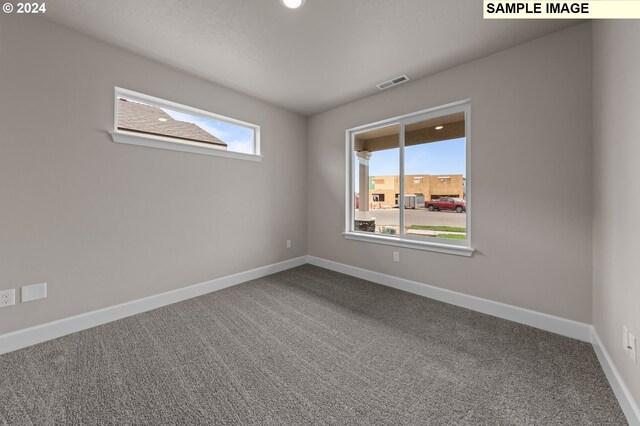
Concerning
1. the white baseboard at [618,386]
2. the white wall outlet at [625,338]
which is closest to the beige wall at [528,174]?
the white baseboard at [618,386]

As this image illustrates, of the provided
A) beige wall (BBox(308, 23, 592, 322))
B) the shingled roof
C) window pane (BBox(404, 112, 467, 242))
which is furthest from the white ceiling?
window pane (BBox(404, 112, 467, 242))

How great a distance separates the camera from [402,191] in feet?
10.6

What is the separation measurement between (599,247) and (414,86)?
233 cm

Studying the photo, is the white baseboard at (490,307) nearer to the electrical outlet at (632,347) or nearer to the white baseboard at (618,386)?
the white baseboard at (618,386)

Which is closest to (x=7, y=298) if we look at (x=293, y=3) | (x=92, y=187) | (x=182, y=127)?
(x=92, y=187)

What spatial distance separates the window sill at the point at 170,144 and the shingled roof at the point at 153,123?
8 centimetres

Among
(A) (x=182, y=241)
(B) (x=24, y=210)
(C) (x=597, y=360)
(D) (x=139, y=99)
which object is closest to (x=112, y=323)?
(A) (x=182, y=241)

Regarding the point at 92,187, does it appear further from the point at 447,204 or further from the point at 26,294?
the point at 447,204

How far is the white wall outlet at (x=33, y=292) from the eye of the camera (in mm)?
1918

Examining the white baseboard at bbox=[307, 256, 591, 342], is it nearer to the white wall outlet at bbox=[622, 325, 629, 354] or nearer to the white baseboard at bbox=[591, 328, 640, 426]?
the white baseboard at bbox=[591, 328, 640, 426]

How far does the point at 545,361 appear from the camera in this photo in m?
1.73

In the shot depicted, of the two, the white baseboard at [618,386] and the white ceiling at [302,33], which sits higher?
the white ceiling at [302,33]

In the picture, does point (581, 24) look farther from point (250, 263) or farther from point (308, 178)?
point (250, 263)

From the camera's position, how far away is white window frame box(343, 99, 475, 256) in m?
2.63
